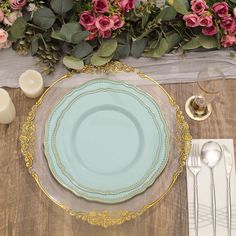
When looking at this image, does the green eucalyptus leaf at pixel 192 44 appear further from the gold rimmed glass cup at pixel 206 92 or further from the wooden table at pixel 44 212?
the wooden table at pixel 44 212

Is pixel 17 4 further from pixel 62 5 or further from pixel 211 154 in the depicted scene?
pixel 211 154

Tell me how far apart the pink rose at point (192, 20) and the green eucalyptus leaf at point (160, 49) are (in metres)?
0.06

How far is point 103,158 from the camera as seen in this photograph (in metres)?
0.82

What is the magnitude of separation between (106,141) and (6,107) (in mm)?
193

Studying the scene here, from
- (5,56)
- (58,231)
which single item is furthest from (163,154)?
(5,56)

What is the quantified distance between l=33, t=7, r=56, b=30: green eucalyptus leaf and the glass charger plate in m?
0.11

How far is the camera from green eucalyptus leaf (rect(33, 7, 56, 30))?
2.83 ft

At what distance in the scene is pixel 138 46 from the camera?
2.95 feet

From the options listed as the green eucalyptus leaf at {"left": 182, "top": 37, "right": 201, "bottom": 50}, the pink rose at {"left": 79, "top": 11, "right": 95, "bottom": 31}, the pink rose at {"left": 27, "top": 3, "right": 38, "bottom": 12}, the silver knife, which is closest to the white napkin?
the silver knife

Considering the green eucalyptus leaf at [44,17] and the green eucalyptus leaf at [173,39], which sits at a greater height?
the green eucalyptus leaf at [44,17]

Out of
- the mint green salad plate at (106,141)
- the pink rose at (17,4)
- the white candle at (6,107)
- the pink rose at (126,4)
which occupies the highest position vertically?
the pink rose at (17,4)

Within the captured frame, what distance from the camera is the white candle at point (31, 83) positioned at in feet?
2.80

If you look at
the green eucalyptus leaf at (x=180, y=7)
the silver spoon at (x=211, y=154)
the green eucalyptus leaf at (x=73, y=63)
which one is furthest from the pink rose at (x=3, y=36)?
the silver spoon at (x=211, y=154)

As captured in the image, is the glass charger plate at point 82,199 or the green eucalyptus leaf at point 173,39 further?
the green eucalyptus leaf at point 173,39
